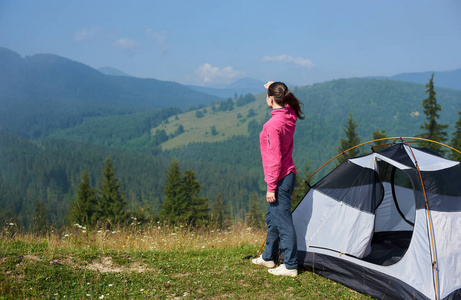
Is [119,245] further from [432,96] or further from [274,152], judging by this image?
[432,96]

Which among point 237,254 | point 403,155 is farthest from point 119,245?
point 403,155

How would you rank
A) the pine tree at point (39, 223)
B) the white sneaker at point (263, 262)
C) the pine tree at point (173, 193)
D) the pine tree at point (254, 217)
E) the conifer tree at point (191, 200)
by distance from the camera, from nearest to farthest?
the white sneaker at point (263, 262) < the pine tree at point (39, 223) < the pine tree at point (254, 217) < the conifer tree at point (191, 200) < the pine tree at point (173, 193)

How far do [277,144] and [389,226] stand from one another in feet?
11.7

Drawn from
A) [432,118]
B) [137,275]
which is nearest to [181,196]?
[432,118]

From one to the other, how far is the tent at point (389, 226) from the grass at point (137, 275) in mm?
386

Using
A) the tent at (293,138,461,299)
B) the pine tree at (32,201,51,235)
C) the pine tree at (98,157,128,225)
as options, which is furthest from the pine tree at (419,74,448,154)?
the pine tree at (98,157,128,225)

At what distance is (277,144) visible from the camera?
4.90 m

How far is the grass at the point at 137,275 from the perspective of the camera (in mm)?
4590

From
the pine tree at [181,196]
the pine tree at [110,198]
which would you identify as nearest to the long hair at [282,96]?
the pine tree at [181,196]

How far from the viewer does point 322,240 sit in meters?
5.75

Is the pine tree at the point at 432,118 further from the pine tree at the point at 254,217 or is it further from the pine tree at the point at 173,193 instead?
the pine tree at the point at 173,193

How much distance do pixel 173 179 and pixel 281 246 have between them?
34485 mm

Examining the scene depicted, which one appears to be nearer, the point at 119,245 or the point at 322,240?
the point at 322,240

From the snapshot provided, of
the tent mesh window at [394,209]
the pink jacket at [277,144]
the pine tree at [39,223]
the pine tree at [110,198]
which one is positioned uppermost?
the pink jacket at [277,144]
